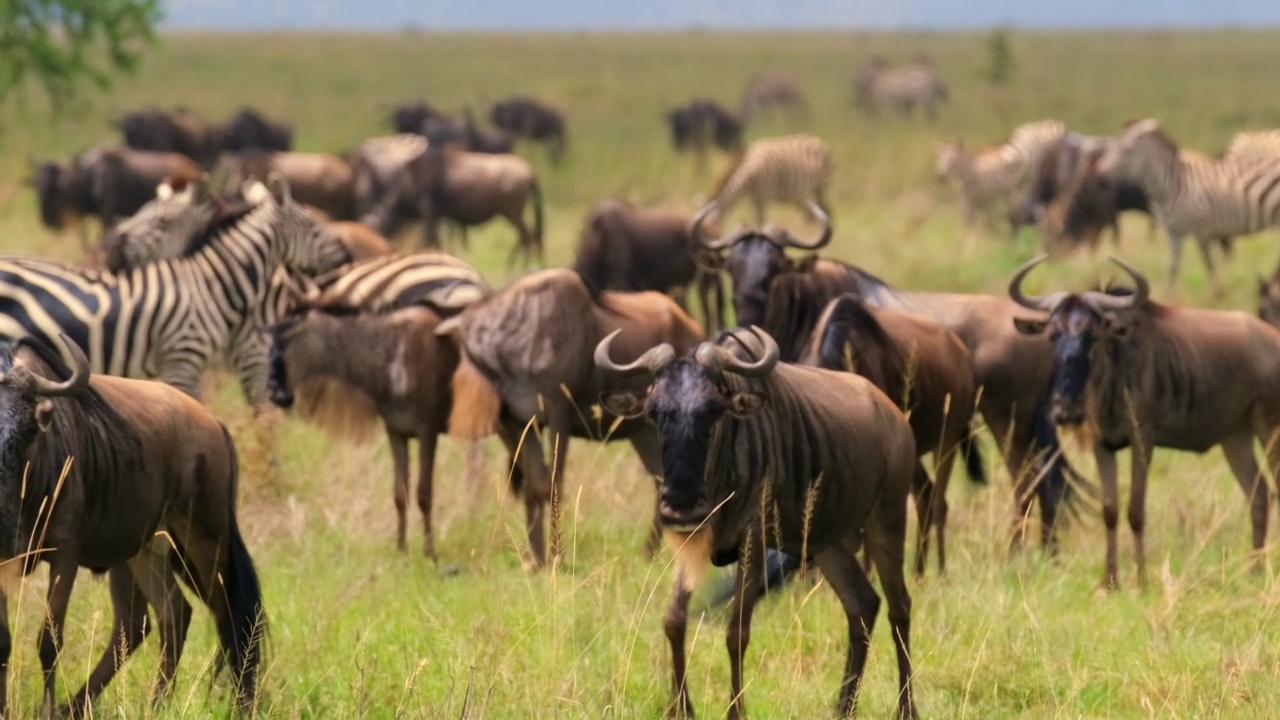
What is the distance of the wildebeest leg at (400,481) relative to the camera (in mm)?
7801

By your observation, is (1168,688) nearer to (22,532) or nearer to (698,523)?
(698,523)

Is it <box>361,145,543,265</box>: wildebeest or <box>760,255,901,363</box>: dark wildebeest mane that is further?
<box>361,145,543,265</box>: wildebeest

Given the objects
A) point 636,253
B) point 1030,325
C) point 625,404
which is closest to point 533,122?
point 636,253

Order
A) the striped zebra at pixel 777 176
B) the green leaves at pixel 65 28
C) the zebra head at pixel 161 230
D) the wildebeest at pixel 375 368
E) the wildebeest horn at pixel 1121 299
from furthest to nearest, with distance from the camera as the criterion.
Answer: the green leaves at pixel 65 28
the striped zebra at pixel 777 176
the zebra head at pixel 161 230
the wildebeest at pixel 375 368
the wildebeest horn at pixel 1121 299

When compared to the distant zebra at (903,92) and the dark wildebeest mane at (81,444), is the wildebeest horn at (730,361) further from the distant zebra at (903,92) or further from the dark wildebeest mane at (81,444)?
the distant zebra at (903,92)

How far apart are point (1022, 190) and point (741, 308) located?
13774mm

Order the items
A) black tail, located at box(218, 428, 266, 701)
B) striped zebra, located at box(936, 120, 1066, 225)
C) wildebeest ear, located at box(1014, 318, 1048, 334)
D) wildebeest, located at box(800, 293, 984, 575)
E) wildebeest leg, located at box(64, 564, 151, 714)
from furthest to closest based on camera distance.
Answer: striped zebra, located at box(936, 120, 1066, 225) → wildebeest ear, located at box(1014, 318, 1048, 334) → wildebeest, located at box(800, 293, 984, 575) → wildebeest leg, located at box(64, 564, 151, 714) → black tail, located at box(218, 428, 266, 701)

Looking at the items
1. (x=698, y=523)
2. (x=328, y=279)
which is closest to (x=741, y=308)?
(x=328, y=279)

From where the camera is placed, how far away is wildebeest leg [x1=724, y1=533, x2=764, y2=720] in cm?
501

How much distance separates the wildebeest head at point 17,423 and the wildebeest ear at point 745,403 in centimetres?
167

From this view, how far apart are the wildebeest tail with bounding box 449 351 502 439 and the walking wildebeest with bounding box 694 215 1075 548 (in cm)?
121

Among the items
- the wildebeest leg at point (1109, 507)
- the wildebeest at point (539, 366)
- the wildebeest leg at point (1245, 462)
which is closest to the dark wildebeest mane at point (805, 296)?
the wildebeest at point (539, 366)

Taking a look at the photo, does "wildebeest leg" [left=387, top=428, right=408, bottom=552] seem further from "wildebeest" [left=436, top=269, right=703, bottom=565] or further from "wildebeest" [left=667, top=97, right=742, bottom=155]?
"wildebeest" [left=667, top=97, right=742, bottom=155]

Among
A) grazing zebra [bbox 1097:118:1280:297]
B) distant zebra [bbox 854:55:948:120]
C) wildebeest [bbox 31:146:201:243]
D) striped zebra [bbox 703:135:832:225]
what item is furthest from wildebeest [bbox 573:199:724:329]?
distant zebra [bbox 854:55:948:120]
